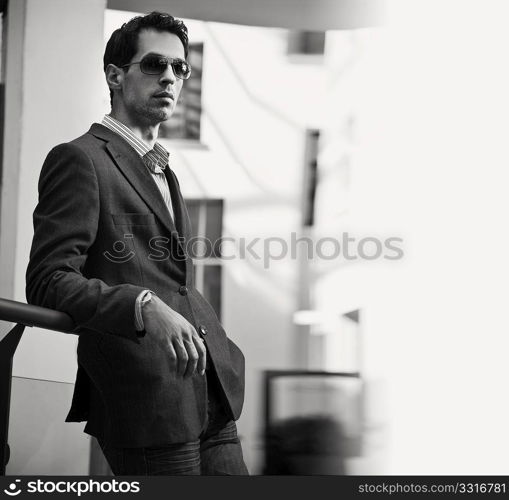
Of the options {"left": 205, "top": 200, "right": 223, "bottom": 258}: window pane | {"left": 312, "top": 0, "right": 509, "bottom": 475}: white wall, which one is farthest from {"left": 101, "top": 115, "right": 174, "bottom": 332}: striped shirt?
{"left": 312, "top": 0, "right": 509, "bottom": 475}: white wall

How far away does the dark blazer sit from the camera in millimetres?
1676

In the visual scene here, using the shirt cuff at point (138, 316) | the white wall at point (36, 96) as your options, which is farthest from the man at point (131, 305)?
the white wall at point (36, 96)

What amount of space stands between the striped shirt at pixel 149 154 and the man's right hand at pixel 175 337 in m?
0.36

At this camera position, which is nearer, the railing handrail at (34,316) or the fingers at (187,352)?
the railing handrail at (34,316)

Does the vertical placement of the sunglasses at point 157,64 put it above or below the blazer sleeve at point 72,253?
above

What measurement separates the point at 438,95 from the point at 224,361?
→ 3176 mm

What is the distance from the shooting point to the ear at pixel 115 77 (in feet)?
6.57

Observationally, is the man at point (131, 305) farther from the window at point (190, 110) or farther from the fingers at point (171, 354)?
the window at point (190, 110)

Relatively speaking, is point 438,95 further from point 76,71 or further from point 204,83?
point 76,71

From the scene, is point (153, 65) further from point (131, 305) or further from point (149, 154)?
point (131, 305)

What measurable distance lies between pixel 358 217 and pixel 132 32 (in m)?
2.84

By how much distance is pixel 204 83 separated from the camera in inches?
178

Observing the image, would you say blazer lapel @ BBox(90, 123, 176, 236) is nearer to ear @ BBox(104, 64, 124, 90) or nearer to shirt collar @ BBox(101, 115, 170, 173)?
shirt collar @ BBox(101, 115, 170, 173)

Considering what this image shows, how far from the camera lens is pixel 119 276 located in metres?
1.77
